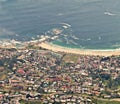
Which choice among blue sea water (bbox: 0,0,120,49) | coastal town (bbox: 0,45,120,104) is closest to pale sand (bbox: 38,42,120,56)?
coastal town (bbox: 0,45,120,104)

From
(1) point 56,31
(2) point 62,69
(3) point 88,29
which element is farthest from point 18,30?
(2) point 62,69

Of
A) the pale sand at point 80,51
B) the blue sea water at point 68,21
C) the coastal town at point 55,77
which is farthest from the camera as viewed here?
the blue sea water at point 68,21

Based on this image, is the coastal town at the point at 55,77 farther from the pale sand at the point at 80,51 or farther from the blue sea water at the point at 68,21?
the blue sea water at the point at 68,21

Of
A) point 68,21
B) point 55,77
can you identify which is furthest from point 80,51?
point 68,21

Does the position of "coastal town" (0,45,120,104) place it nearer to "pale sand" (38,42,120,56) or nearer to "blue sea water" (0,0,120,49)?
"pale sand" (38,42,120,56)

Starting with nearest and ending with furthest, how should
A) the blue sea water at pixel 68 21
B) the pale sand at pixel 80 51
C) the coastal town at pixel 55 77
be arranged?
the coastal town at pixel 55 77
the pale sand at pixel 80 51
the blue sea water at pixel 68 21

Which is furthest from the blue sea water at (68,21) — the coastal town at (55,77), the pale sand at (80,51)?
the coastal town at (55,77)
